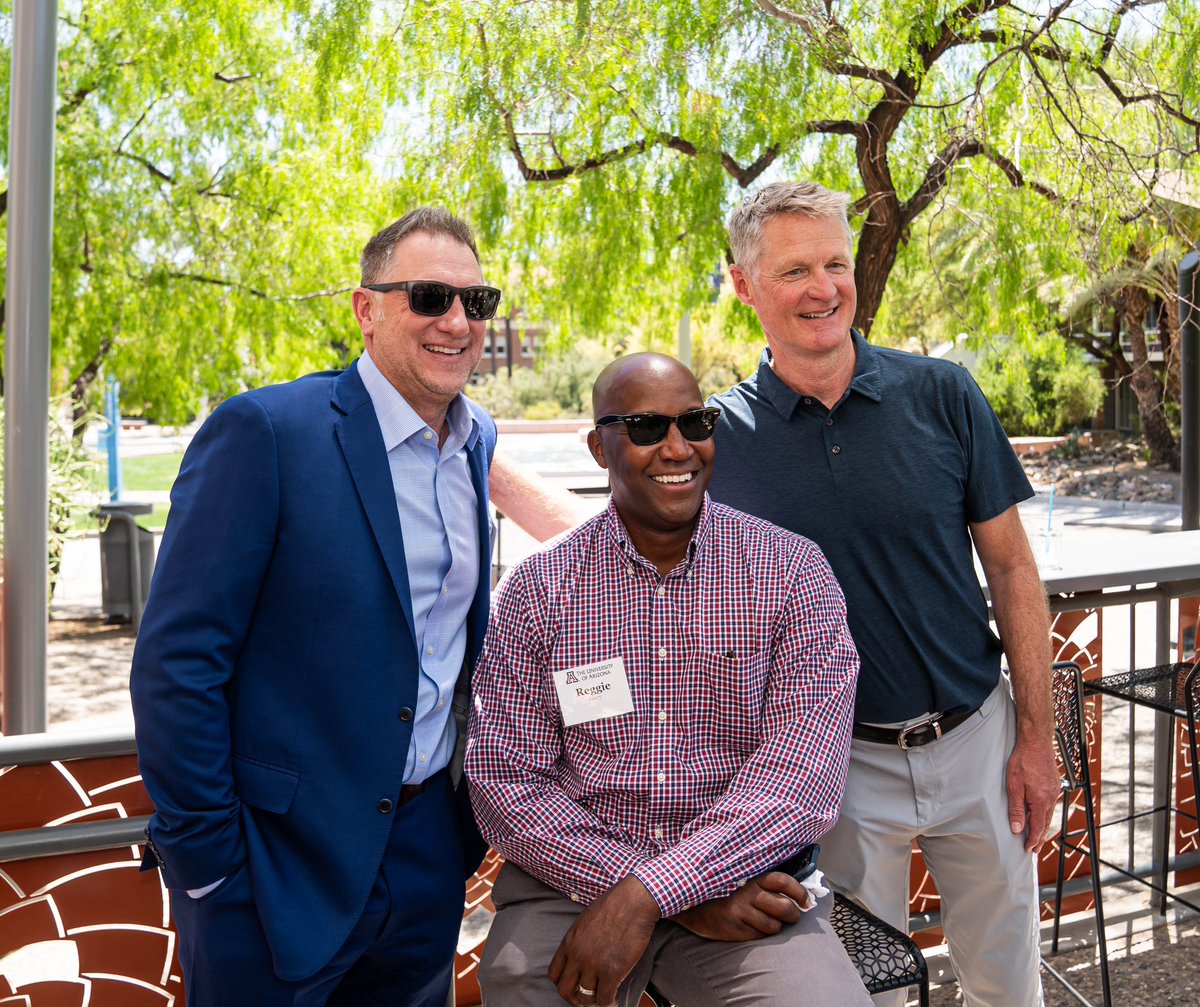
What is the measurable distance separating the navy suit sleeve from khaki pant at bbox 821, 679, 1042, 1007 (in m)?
1.42

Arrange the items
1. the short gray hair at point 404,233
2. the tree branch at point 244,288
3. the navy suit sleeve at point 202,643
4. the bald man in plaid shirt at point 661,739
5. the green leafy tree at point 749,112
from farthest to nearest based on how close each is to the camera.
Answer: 1. the tree branch at point 244,288
2. the green leafy tree at point 749,112
3. the short gray hair at point 404,233
4. the bald man in plaid shirt at point 661,739
5. the navy suit sleeve at point 202,643

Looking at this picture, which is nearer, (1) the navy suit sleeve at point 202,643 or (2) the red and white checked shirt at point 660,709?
(1) the navy suit sleeve at point 202,643

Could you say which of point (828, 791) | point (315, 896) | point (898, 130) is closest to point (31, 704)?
point (315, 896)

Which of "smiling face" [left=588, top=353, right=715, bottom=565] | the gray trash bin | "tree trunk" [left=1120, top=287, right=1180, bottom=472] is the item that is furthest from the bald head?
"tree trunk" [left=1120, top=287, right=1180, bottom=472]

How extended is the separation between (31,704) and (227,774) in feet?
8.34

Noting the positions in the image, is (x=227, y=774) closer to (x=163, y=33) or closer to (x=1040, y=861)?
(x=1040, y=861)

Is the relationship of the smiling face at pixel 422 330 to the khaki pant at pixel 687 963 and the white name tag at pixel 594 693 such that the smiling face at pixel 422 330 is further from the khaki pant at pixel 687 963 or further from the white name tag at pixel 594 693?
the khaki pant at pixel 687 963

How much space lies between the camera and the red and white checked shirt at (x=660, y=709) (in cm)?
234

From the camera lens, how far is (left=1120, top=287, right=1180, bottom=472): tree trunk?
25.4 meters

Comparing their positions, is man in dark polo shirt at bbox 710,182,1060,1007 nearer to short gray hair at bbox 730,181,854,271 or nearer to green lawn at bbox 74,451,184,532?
short gray hair at bbox 730,181,854,271

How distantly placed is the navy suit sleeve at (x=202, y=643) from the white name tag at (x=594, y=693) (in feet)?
2.13

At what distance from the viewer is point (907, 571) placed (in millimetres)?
2750

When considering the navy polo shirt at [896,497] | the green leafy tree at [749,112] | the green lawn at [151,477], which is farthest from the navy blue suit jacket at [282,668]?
the green lawn at [151,477]

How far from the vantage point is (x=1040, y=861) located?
4246 mm
